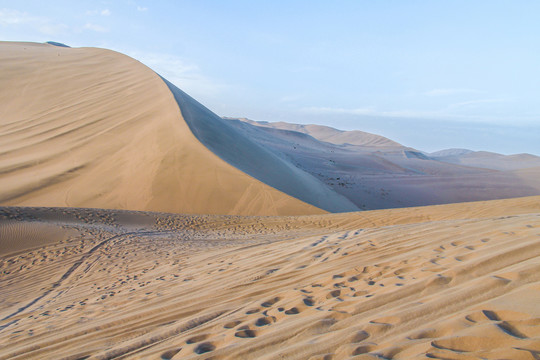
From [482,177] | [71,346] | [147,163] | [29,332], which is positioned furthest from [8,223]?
[482,177]

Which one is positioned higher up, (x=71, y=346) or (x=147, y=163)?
(x=147, y=163)

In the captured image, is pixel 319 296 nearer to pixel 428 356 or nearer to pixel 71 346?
pixel 428 356

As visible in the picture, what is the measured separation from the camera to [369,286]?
9.56ft

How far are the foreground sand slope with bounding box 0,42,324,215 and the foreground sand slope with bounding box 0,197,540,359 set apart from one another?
7.52 metres

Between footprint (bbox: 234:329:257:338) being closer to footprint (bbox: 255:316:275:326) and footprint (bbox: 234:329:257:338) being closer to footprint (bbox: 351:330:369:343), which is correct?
footprint (bbox: 255:316:275:326)

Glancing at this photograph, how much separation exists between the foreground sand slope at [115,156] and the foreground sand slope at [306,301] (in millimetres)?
7518

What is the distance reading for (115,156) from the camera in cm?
1647

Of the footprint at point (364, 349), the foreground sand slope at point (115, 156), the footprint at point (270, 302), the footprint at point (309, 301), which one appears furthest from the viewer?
the foreground sand slope at point (115, 156)

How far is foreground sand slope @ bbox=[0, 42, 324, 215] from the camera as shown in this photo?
1374 centimetres

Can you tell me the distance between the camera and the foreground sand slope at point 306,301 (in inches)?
77.1

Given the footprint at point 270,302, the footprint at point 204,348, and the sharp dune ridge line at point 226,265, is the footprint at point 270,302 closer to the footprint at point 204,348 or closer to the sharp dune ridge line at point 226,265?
the sharp dune ridge line at point 226,265

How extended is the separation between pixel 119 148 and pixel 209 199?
6063 mm

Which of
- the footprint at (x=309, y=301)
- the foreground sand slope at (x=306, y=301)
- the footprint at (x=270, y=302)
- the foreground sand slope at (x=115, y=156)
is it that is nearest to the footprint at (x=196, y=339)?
the foreground sand slope at (x=306, y=301)

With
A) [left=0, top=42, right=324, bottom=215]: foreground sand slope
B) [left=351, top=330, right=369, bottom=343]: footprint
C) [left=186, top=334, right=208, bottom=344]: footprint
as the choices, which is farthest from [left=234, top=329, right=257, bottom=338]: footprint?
[left=0, top=42, right=324, bottom=215]: foreground sand slope
